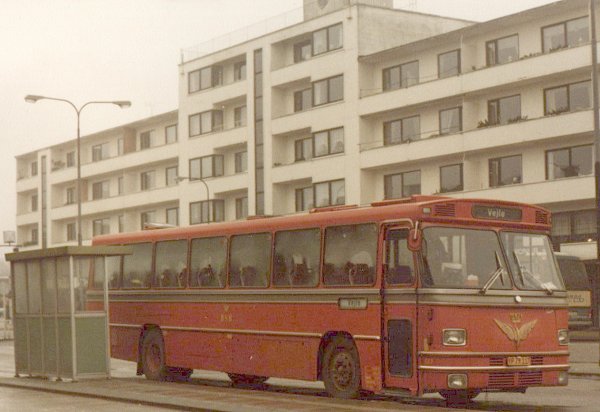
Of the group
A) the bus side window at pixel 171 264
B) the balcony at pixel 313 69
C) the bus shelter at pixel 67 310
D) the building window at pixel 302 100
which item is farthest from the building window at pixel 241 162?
the bus side window at pixel 171 264

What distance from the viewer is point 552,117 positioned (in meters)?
51.7

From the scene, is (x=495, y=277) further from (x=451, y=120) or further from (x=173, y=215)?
(x=173, y=215)

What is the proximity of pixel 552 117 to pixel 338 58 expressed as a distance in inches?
597

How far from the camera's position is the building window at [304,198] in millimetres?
66125

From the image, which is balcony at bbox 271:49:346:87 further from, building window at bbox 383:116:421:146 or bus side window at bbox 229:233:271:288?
bus side window at bbox 229:233:271:288

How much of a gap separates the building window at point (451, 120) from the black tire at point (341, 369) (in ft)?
128

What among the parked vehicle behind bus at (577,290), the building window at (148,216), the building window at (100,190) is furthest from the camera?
the building window at (100,190)

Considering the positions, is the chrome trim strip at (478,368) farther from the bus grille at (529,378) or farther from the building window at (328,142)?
the building window at (328,142)

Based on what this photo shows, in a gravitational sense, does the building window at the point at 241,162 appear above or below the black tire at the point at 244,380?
above

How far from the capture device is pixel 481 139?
54844 millimetres

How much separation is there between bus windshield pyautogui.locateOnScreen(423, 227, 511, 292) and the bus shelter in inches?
314

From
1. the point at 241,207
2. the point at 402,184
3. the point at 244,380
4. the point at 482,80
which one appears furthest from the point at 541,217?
the point at 241,207

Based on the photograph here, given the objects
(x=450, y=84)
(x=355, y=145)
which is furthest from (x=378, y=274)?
(x=355, y=145)

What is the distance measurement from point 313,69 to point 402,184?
889 centimetres
